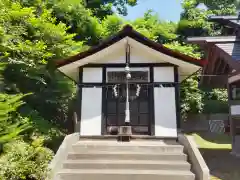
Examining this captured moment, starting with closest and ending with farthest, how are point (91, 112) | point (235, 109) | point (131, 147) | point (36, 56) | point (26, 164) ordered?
point (26, 164), point (131, 147), point (91, 112), point (36, 56), point (235, 109)

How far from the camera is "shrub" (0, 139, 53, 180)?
6543mm

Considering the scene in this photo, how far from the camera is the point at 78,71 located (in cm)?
1141

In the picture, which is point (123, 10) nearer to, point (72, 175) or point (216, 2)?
point (216, 2)

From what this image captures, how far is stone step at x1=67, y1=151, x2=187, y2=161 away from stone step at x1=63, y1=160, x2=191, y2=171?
223 mm

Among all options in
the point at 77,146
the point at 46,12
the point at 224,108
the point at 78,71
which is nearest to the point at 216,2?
the point at 224,108

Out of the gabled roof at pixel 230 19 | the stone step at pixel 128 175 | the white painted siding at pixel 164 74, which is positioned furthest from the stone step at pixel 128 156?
the gabled roof at pixel 230 19

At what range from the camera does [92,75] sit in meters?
11.0

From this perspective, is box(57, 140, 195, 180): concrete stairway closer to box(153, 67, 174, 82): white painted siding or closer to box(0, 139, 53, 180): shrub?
box(0, 139, 53, 180): shrub

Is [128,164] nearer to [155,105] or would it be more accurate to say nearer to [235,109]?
[155,105]

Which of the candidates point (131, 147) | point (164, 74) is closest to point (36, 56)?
point (164, 74)

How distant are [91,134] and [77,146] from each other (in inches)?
68.3

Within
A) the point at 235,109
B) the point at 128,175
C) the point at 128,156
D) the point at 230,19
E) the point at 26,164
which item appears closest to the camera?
the point at 26,164

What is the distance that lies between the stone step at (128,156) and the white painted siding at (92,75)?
3.46m

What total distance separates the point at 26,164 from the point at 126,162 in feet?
9.00
